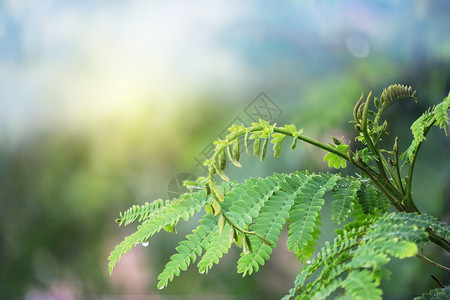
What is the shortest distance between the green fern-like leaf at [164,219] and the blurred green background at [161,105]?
1523 millimetres

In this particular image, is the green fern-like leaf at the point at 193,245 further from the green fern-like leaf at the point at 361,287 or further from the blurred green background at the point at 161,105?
the blurred green background at the point at 161,105

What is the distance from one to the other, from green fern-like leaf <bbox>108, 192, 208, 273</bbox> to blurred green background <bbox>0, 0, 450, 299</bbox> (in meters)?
1.52

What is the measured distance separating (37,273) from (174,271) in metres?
1.96

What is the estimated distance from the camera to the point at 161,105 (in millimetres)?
2164

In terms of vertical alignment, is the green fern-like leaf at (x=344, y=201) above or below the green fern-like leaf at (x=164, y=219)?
above

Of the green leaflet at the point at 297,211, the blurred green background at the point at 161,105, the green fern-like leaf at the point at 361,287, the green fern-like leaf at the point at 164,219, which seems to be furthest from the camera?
the blurred green background at the point at 161,105

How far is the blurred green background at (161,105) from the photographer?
206 centimetres

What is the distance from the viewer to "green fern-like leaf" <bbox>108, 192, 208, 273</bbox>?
0.52 m

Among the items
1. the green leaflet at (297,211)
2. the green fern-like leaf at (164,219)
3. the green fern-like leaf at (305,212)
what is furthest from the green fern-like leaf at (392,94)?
the green fern-like leaf at (164,219)

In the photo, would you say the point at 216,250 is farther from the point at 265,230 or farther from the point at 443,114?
the point at 443,114

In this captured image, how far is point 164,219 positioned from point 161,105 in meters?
1.68

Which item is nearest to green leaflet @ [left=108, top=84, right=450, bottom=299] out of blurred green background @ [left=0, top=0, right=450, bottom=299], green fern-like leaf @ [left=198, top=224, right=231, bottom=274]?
green fern-like leaf @ [left=198, top=224, right=231, bottom=274]

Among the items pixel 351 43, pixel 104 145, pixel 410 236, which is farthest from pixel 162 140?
pixel 410 236

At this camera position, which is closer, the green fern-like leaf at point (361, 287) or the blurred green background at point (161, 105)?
the green fern-like leaf at point (361, 287)
